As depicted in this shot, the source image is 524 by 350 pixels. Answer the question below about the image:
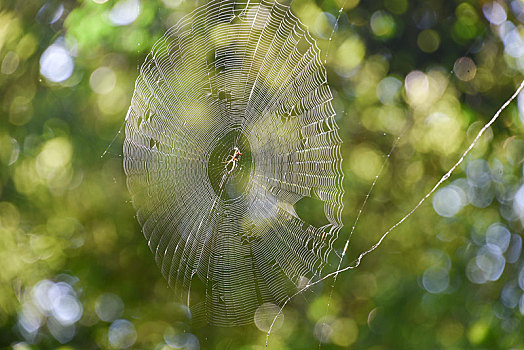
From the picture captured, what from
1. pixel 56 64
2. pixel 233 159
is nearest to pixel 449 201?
pixel 233 159

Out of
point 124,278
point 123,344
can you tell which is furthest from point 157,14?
point 123,344

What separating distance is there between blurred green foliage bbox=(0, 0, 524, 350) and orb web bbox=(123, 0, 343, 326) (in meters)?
0.11

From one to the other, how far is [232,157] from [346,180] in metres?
0.35

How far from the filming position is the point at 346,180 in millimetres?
1385

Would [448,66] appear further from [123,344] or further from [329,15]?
[123,344]

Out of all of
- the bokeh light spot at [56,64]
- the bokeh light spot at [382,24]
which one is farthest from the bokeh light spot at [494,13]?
the bokeh light spot at [56,64]

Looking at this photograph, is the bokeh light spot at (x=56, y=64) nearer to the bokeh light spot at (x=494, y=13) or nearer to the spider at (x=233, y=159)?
the spider at (x=233, y=159)

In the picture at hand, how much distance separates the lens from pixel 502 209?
134 centimetres

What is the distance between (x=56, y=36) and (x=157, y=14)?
9.4 inches

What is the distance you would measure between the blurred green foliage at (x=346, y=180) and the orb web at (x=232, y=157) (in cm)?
11

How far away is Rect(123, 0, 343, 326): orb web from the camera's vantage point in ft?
3.39

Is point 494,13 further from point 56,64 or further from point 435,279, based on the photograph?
point 56,64

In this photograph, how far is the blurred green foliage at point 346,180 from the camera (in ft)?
4.05

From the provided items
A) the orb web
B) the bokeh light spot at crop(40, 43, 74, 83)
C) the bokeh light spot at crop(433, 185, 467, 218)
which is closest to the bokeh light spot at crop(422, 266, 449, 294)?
the bokeh light spot at crop(433, 185, 467, 218)
